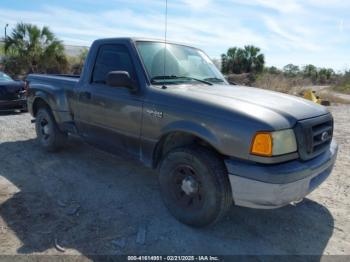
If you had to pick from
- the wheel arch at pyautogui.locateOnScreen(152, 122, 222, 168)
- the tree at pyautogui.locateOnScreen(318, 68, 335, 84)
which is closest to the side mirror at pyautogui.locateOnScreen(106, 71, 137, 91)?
the wheel arch at pyautogui.locateOnScreen(152, 122, 222, 168)

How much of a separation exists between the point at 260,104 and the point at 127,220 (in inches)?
73.3

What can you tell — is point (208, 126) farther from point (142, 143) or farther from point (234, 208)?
point (234, 208)

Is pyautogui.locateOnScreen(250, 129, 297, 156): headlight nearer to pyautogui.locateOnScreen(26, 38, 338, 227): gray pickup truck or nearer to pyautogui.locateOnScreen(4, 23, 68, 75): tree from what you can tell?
pyautogui.locateOnScreen(26, 38, 338, 227): gray pickup truck

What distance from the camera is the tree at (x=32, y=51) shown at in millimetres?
Answer: 17672

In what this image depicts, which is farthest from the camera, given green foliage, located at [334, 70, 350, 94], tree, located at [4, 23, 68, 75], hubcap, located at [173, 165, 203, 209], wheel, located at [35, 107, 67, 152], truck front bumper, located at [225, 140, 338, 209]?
green foliage, located at [334, 70, 350, 94]

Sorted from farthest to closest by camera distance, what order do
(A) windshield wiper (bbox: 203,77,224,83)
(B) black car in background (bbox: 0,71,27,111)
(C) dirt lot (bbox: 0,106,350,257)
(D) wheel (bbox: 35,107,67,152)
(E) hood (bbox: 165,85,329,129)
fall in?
(B) black car in background (bbox: 0,71,27,111) < (D) wheel (bbox: 35,107,67,152) < (A) windshield wiper (bbox: 203,77,224,83) < (C) dirt lot (bbox: 0,106,350,257) < (E) hood (bbox: 165,85,329,129)

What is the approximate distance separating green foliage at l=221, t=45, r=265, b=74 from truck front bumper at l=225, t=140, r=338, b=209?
70.0 feet

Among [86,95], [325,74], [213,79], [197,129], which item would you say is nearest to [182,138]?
[197,129]

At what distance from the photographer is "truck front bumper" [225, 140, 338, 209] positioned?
2828 mm

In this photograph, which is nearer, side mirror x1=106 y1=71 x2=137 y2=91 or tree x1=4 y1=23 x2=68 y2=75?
side mirror x1=106 y1=71 x2=137 y2=91

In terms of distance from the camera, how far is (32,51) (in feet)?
58.4

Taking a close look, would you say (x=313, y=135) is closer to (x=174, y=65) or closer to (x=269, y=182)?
(x=269, y=182)

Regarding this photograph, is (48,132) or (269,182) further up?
(269,182)

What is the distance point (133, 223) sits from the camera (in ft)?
11.4
